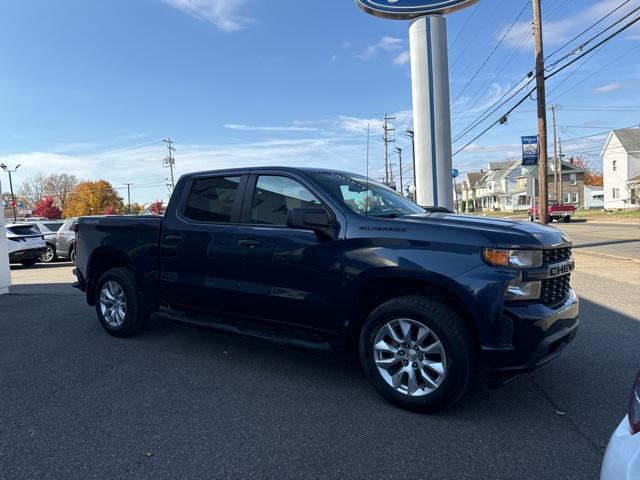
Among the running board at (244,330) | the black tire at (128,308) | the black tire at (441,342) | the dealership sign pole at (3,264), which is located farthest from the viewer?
the dealership sign pole at (3,264)

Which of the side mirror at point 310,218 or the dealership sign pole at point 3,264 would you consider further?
→ the dealership sign pole at point 3,264

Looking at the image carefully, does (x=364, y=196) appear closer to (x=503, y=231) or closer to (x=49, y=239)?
(x=503, y=231)

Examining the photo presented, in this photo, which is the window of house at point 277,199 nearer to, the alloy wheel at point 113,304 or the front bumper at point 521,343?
the front bumper at point 521,343

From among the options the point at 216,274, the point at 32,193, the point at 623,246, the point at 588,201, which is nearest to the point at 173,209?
the point at 216,274

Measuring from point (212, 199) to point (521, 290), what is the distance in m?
3.07

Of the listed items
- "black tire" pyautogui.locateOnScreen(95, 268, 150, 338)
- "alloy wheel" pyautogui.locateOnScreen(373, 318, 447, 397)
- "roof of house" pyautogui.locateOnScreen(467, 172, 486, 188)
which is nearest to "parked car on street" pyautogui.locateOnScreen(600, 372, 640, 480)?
"alloy wheel" pyautogui.locateOnScreen(373, 318, 447, 397)

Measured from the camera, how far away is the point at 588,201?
72625 mm

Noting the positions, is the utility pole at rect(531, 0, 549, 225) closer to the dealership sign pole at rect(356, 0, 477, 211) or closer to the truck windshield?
the dealership sign pole at rect(356, 0, 477, 211)

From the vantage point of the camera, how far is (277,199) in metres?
4.44

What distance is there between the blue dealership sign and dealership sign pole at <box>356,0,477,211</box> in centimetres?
618

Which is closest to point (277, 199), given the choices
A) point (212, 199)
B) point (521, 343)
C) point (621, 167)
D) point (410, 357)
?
point (212, 199)

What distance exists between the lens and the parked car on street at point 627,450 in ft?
5.22

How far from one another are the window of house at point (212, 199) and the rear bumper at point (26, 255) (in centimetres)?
1277

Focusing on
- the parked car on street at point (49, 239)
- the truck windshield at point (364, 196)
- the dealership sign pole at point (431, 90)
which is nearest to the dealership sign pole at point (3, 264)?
the parked car on street at point (49, 239)
